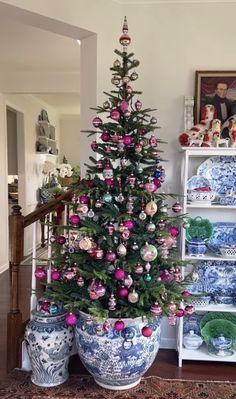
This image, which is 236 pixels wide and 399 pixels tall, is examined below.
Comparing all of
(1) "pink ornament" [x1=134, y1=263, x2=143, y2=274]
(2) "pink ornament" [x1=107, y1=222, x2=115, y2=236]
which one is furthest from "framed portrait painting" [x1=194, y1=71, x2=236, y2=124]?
(1) "pink ornament" [x1=134, y1=263, x2=143, y2=274]

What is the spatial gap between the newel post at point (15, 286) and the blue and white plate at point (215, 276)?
1297mm

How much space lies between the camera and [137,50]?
109 inches

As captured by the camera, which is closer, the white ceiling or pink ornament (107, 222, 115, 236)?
pink ornament (107, 222, 115, 236)

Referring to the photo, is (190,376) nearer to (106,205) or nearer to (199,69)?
(106,205)

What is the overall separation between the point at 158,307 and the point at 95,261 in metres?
0.42

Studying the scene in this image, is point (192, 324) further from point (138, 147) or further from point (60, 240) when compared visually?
point (138, 147)

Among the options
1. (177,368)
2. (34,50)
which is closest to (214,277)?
(177,368)

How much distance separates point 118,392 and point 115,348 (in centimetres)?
37

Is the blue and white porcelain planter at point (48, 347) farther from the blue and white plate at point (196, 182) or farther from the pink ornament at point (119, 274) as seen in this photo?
the blue and white plate at point (196, 182)

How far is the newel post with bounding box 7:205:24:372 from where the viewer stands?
2375mm

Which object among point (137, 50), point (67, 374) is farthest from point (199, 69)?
point (67, 374)

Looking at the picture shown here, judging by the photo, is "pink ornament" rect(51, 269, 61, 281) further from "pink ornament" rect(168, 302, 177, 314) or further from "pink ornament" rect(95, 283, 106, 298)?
"pink ornament" rect(168, 302, 177, 314)

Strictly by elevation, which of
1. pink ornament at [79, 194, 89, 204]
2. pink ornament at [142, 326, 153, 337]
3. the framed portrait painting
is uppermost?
the framed portrait painting

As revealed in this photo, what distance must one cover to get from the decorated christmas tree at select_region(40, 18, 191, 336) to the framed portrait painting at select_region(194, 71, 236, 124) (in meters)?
0.78
